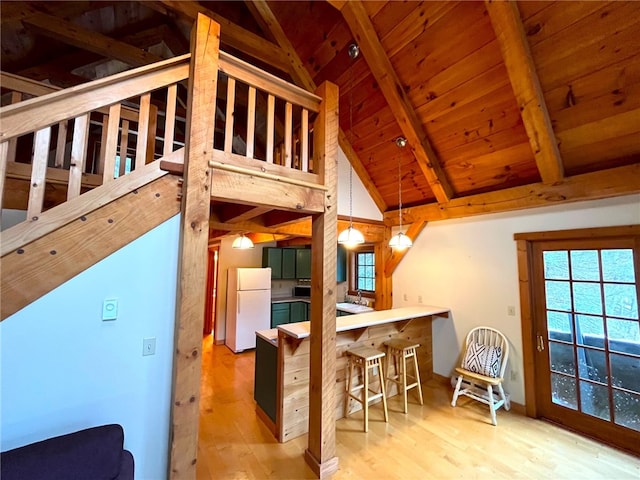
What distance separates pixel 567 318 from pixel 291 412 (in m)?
3.11

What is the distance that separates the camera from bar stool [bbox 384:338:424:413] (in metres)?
3.26

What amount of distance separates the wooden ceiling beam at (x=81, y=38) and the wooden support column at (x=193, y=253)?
95.0 inches

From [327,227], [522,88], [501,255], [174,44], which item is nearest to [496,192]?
[501,255]

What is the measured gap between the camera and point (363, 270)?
616 centimetres

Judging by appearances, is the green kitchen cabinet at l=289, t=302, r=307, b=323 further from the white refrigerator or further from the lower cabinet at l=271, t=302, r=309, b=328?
the white refrigerator

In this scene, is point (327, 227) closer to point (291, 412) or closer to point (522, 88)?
point (291, 412)

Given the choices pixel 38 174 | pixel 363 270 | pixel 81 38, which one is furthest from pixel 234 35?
pixel 363 270

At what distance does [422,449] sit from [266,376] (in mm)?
1661

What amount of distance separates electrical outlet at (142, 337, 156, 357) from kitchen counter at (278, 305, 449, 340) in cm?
121

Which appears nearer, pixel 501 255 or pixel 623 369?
pixel 623 369

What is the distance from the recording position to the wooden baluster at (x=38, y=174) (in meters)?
1.37

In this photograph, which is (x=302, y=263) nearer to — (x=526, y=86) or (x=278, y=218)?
(x=278, y=218)

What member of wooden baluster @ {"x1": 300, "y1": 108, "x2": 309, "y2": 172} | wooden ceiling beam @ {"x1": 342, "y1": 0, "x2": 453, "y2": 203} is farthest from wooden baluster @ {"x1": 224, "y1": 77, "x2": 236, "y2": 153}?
wooden ceiling beam @ {"x1": 342, "y1": 0, "x2": 453, "y2": 203}

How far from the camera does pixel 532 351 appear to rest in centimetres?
319
